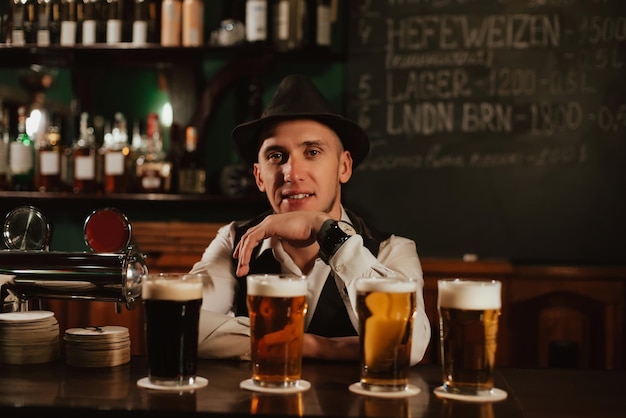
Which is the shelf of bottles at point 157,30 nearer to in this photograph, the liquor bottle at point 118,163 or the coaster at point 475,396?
the liquor bottle at point 118,163

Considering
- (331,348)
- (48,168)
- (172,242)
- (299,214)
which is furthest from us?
(48,168)

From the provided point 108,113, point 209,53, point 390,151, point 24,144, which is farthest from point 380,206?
point 24,144

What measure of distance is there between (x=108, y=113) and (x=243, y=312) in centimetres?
204

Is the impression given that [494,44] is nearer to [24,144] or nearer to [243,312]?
[243,312]

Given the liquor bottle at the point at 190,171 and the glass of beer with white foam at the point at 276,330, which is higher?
the liquor bottle at the point at 190,171

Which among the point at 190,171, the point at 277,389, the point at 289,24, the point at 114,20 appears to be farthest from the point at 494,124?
the point at 277,389

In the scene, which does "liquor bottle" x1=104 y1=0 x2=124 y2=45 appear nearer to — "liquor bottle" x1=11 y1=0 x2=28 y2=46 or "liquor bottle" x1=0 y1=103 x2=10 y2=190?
"liquor bottle" x1=11 y1=0 x2=28 y2=46

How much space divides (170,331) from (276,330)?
18 cm

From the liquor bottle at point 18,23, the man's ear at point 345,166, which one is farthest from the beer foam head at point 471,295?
the liquor bottle at point 18,23

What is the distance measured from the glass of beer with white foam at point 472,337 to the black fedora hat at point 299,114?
3.41 ft

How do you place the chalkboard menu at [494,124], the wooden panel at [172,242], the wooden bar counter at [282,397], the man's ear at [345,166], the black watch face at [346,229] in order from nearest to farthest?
the wooden bar counter at [282,397] → the black watch face at [346,229] → the man's ear at [345,166] → the wooden panel at [172,242] → the chalkboard menu at [494,124]

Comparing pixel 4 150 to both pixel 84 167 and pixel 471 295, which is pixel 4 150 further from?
pixel 471 295

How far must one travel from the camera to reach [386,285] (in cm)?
132

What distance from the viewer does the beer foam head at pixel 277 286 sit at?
1332 millimetres
